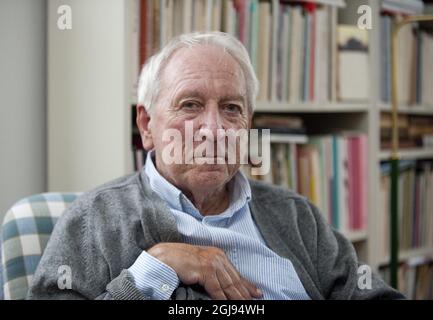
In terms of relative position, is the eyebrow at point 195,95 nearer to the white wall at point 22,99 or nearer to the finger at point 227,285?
the finger at point 227,285

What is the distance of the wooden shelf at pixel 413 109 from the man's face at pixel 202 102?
0.77m

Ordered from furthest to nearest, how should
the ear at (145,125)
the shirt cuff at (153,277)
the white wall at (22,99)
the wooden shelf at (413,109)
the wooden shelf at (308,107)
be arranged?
the wooden shelf at (413,109) < the wooden shelf at (308,107) < the white wall at (22,99) < the ear at (145,125) < the shirt cuff at (153,277)

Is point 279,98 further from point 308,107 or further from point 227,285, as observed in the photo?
point 227,285

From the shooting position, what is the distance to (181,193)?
0.83 meters

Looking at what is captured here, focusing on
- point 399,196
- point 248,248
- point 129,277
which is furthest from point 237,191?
point 399,196

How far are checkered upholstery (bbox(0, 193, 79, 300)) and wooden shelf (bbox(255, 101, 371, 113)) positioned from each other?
1.67 feet

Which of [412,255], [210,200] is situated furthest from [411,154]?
[210,200]

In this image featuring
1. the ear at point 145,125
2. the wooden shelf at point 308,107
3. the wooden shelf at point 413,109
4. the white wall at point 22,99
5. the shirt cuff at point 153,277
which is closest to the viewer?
the shirt cuff at point 153,277

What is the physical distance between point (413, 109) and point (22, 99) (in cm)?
103

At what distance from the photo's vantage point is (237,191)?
2.95 ft

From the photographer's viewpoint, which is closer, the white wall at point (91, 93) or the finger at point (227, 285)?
the finger at point (227, 285)

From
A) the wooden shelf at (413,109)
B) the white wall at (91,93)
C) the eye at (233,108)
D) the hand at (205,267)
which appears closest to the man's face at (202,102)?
the eye at (233,108)

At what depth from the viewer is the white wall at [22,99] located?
3.32ft

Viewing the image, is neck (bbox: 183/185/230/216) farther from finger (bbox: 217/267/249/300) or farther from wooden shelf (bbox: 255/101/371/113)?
wooden shelf (bbox: 255/101/371/113)
